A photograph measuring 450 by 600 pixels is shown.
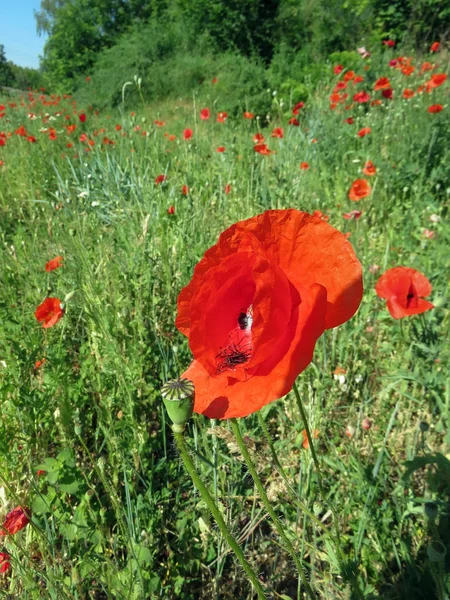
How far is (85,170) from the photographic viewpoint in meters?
4.16

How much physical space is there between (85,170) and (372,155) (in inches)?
100

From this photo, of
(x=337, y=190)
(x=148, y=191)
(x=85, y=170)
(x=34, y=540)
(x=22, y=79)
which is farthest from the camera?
(x=22, y=79)

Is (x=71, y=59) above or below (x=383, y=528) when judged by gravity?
above

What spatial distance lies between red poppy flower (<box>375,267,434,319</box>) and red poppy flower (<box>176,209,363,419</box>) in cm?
92

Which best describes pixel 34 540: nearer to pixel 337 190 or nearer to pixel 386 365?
pixel 386 365

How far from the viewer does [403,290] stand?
1.53 m

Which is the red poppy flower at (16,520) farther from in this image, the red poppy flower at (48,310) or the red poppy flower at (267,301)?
the red poppy flower at (48,310)

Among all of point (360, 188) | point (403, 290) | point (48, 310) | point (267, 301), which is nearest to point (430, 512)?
point (267, 301)

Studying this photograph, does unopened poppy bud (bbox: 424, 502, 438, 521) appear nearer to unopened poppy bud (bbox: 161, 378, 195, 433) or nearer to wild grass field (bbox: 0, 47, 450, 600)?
wild grass field (bbox: 0, 47, 450, 600)

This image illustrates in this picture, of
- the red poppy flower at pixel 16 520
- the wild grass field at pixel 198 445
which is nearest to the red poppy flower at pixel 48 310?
the wild grass field at pixel 198 445

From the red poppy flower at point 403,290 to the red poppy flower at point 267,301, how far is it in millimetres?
918

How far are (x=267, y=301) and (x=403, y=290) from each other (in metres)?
1.05

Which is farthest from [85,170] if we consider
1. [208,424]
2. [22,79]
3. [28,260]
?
[22,79]

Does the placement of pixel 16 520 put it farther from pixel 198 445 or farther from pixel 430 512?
pixel 430 512
